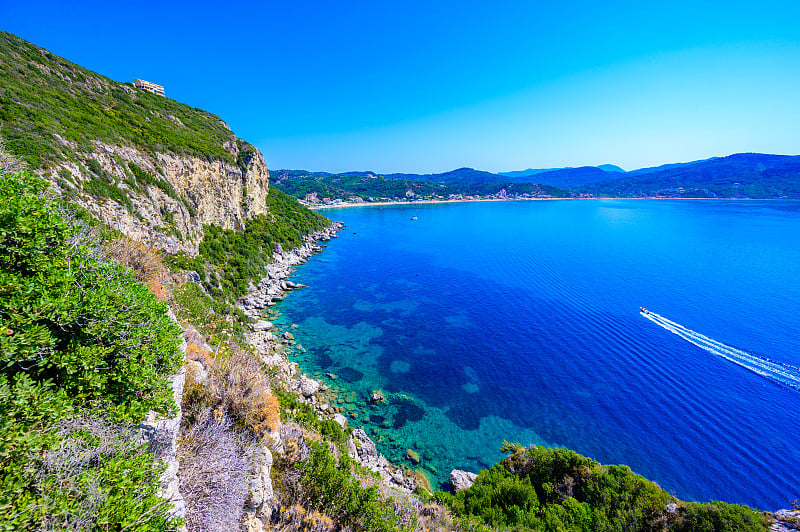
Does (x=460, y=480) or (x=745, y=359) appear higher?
(x=745, y=359)

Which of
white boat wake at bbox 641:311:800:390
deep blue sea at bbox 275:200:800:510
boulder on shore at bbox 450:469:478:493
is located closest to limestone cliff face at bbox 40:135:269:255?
deep blue sea at bbox 275:200:800:510

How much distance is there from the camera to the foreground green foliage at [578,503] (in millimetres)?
9938

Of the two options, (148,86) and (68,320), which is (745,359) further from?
(148,86)

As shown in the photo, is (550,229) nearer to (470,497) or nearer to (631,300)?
(631,300)

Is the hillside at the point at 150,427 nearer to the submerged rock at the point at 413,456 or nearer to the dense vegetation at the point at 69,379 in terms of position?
the dense vegetation at the point at 69,379

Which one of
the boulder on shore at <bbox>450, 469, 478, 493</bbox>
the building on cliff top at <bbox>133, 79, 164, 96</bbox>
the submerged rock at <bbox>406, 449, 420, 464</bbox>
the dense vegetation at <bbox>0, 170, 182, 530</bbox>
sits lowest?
the submerged rock at <bbox>406, 449, 420, 464</bbox>

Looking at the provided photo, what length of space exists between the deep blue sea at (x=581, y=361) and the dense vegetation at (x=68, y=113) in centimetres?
1996

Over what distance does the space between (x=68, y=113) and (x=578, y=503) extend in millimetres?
39077

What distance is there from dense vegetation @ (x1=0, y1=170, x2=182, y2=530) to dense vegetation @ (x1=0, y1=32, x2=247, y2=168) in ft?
39.0

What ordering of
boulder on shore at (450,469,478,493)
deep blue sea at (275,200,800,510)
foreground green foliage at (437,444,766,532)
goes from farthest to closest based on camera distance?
deep blue sea at (275,200,800,510), boulder on shore at (450,469,478,493), foreground green foliage at (437,444,766,532)

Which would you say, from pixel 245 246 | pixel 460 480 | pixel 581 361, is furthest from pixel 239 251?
pixel 581 361

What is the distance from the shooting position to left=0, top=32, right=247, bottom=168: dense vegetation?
675 inches

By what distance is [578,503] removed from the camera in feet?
36.6

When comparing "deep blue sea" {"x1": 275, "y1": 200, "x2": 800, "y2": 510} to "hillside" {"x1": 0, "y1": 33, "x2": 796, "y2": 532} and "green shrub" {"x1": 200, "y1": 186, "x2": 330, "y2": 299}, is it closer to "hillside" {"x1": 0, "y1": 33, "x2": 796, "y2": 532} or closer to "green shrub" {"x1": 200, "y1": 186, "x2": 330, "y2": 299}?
"hillside" {"x1": 0, "y1": 33, "x2": 796, "y2": 532}
